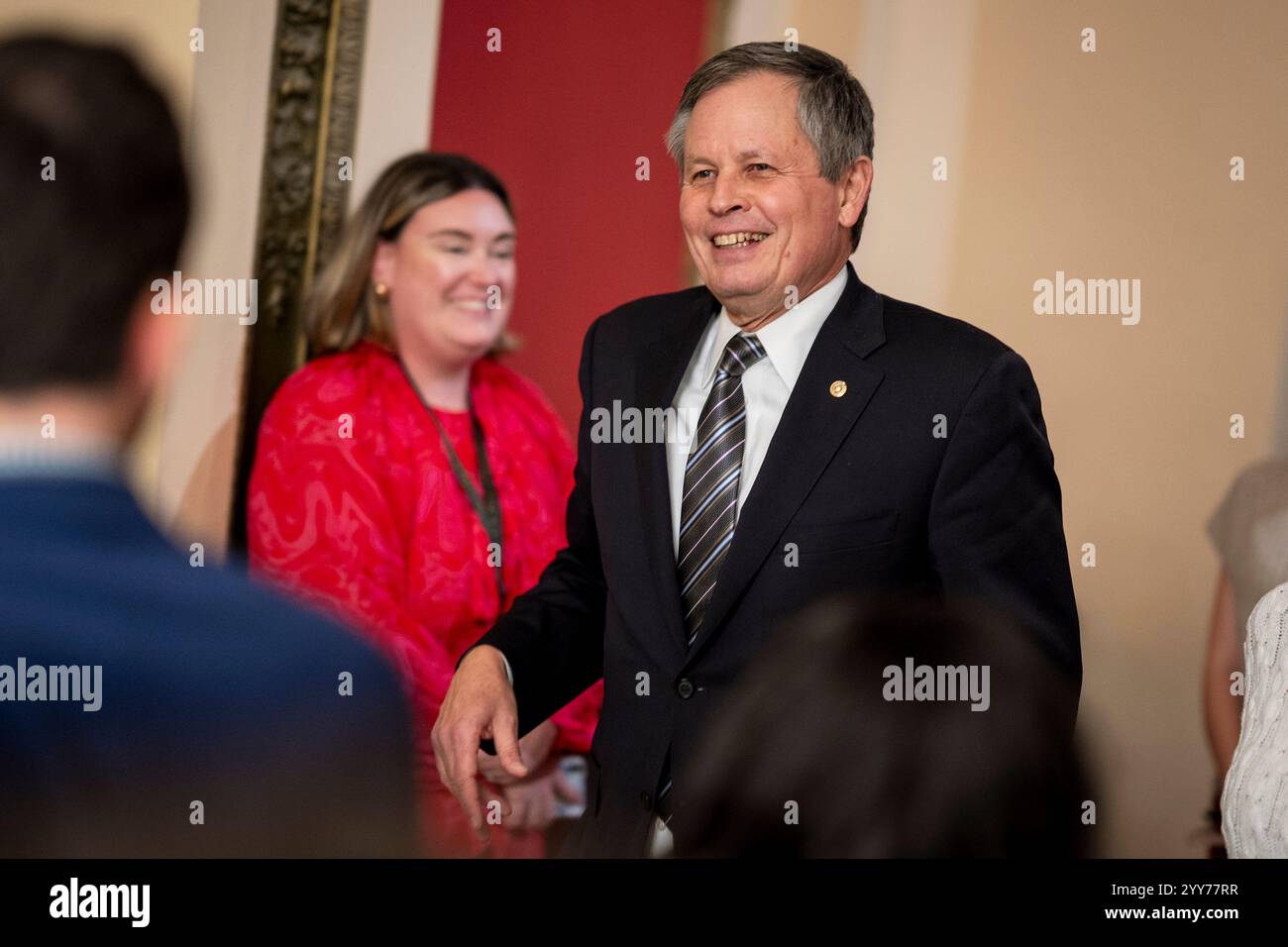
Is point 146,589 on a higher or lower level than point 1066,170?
lower

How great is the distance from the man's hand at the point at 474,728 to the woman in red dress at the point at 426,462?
73 cm

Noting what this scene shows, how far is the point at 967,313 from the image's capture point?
2.82 m

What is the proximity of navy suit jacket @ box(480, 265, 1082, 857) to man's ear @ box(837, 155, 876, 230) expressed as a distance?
0.15 meters

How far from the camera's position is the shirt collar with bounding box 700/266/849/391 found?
6.30ft

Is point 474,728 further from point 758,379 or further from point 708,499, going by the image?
point 758,379

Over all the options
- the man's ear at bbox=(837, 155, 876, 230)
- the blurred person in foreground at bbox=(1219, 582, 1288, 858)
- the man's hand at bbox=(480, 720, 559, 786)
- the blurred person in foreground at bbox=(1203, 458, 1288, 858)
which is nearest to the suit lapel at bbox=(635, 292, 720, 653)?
the man's ear at bbox=(837, 155, 876, 230)

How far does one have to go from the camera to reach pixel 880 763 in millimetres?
906

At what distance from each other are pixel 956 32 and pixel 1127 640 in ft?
4.12

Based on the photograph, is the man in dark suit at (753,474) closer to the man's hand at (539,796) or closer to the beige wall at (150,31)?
the man's hand at (539,796)

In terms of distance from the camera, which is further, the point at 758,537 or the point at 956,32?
the point at 956,32

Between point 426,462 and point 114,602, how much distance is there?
1.68 metres

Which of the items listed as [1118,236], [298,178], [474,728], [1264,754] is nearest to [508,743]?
[474,728]
